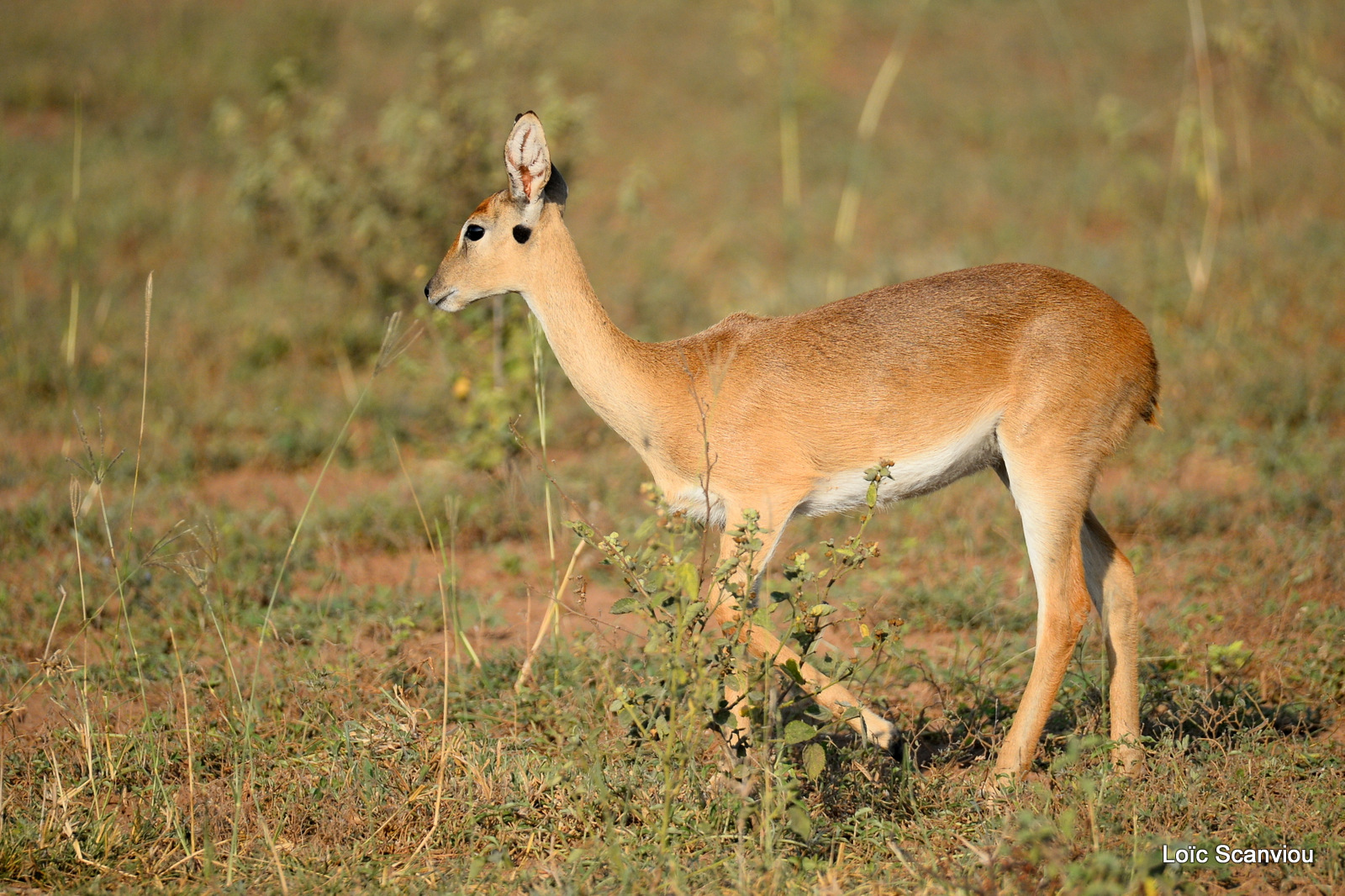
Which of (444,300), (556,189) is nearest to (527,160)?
(556,189)

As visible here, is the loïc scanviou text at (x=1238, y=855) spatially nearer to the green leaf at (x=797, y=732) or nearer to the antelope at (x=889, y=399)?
the antelope at (x=889, y=399)

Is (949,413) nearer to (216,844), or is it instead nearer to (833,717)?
(833,717)

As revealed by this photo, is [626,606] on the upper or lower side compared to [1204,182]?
lower

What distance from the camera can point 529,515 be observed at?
251 inches

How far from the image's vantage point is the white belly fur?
406cm

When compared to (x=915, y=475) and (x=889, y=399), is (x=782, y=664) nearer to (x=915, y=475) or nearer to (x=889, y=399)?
(x=915, y=475)

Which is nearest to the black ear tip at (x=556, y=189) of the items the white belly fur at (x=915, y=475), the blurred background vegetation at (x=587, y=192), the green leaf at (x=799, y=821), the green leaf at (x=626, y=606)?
the white belly fur at (x=915, y=475)

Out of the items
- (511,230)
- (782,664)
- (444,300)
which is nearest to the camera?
(782,664)

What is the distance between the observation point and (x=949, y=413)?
4059 mm

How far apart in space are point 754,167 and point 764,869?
11.5 metres

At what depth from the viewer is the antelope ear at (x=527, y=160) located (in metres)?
4.17

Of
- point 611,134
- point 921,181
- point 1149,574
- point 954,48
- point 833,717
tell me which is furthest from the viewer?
point 954,48

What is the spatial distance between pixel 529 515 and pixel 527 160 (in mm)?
2539

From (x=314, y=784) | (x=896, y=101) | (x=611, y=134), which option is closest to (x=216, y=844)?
(x=314, y=784)
